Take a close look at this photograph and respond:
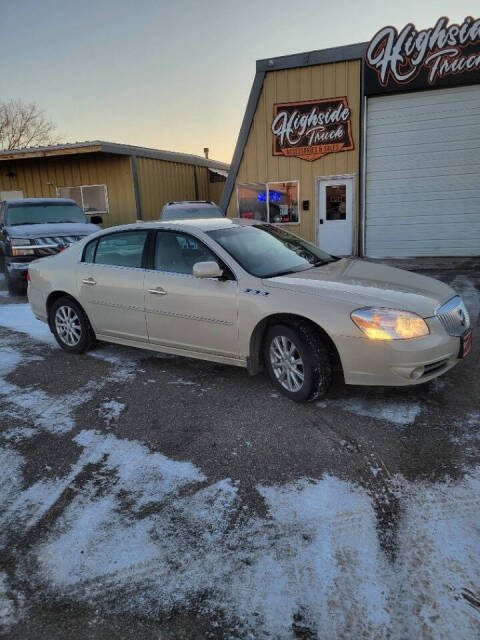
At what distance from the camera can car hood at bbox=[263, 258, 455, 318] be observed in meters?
3.82

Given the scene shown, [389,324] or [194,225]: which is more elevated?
[194,225]

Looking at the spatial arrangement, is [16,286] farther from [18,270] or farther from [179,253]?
[179,253]

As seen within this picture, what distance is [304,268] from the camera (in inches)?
184

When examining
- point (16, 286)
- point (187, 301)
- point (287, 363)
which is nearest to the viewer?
point (287, 363)

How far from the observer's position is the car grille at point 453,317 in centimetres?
389

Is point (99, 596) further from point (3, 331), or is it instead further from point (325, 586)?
point (3, 331)

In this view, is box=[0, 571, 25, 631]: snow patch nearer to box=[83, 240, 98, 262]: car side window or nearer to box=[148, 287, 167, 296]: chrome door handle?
box=[148, 287, 167, 296]: chrome door handle

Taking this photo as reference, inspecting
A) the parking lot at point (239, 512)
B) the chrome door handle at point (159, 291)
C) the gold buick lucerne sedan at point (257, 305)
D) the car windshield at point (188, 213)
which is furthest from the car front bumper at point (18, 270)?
the chrome door handle at point (159, 291)

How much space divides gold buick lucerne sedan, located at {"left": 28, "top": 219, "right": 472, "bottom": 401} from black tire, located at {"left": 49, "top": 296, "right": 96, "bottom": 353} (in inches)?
0.5

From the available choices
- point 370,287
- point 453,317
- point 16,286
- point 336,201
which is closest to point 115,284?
point 370,287

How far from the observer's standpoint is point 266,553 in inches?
95.3

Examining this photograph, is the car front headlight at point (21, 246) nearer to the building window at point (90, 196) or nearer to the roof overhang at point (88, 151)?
the roof overhang at point (88, 151)

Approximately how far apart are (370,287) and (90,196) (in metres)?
16.6

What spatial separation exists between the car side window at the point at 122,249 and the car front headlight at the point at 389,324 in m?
2.42
